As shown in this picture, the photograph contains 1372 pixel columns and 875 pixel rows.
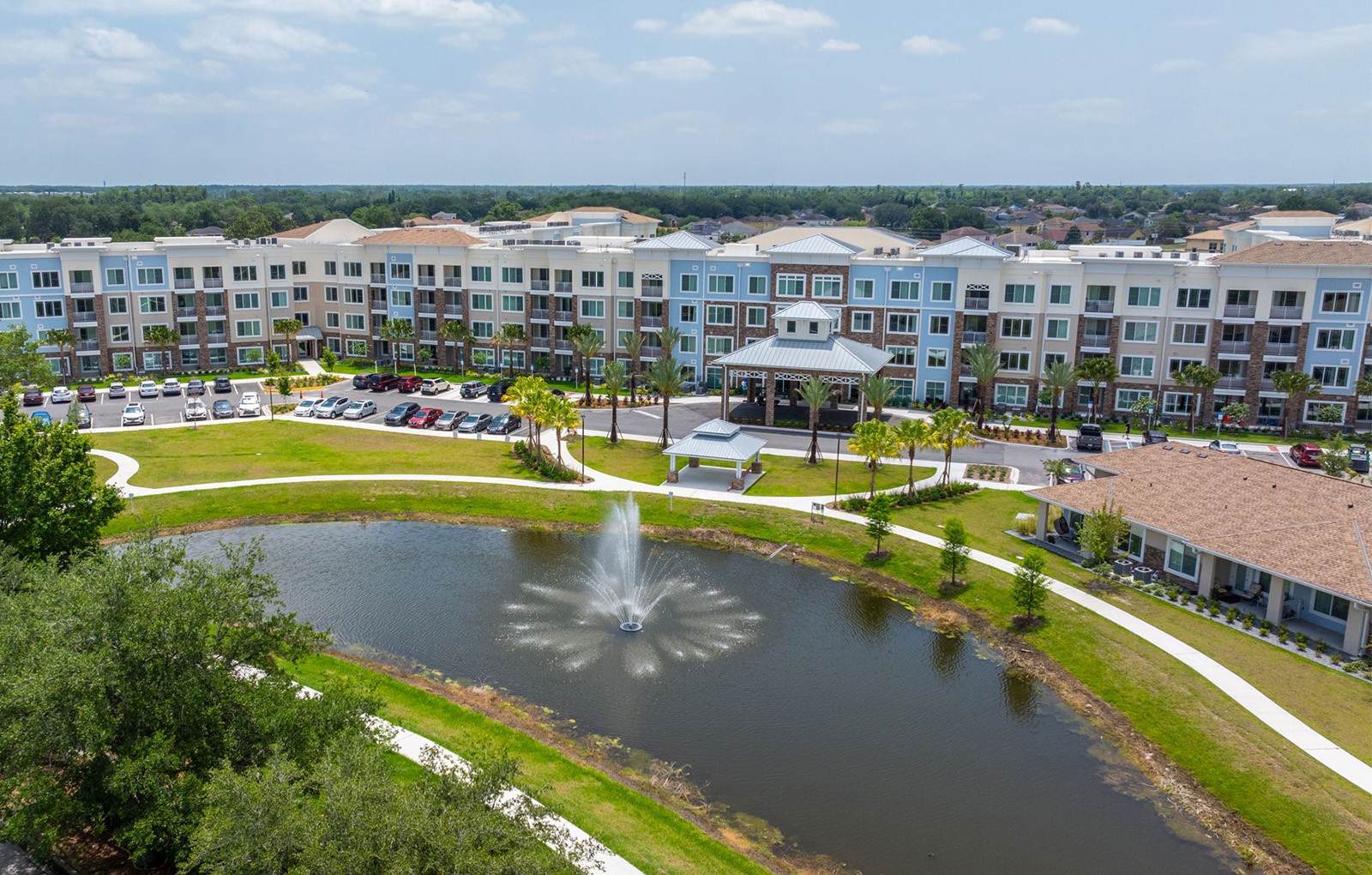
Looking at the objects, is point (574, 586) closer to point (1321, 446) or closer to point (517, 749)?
point (517, 749)

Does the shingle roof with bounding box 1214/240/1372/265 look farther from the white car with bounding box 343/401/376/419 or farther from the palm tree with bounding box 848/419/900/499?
the white car with bounding box 343/401/376/419

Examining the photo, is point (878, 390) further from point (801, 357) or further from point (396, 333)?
point (396, 333)

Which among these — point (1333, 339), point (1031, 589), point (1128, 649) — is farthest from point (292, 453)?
point (1333, 339)

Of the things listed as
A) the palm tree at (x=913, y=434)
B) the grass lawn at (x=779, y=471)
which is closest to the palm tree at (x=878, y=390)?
the grass lawn at (x=779, y=471)

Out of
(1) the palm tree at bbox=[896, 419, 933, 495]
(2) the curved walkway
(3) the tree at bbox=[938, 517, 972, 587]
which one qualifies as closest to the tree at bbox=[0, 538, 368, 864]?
(2) the curved walkway

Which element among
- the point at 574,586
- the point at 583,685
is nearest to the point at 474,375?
the point at 574,586

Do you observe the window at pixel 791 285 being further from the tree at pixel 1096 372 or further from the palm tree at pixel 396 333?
the palm tree at pixel 396 333
